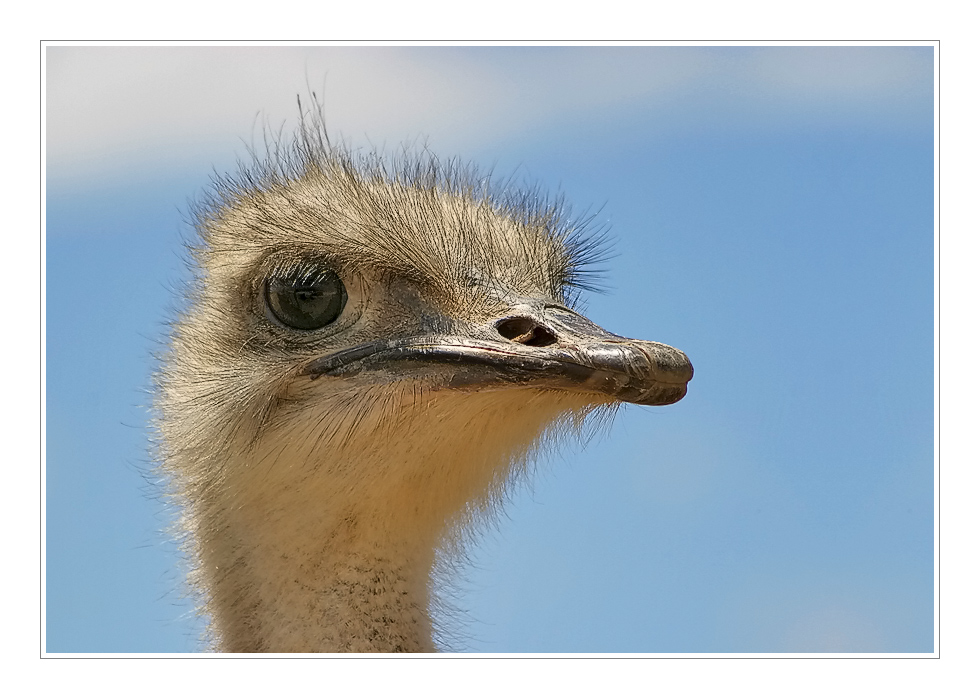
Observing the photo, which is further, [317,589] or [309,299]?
[317,589]

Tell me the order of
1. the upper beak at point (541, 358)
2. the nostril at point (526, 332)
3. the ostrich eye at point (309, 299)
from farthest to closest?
the ostrich eye at point (309, 299) < the nostril at point (526, 332) < the upper beak at point (541, 358)

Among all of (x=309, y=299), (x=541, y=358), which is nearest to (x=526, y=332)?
(x=541, y=358)

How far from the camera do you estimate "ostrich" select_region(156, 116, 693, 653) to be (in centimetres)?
421

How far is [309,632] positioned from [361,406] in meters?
0.64

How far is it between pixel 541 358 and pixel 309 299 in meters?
0.69

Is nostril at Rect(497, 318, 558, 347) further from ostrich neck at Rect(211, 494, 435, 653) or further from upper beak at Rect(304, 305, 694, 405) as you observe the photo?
ostrich neck at Rect(211, 494, 435, 653)

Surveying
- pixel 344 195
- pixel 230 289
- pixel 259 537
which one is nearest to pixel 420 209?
pixel 344 195

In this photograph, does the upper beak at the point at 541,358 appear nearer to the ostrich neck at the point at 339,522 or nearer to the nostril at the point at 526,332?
the nostril at the point at 526,332

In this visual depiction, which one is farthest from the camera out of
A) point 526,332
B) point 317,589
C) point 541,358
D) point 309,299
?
point 317,589

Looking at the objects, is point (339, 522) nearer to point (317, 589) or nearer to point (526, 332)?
point (317, 589)

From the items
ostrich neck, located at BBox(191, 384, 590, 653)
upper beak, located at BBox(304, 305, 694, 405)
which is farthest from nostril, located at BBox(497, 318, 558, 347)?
A: ostrich neck, located at BBox(191, 384, 590, 653)

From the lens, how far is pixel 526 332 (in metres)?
4.12

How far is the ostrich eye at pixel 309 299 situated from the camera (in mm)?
4340

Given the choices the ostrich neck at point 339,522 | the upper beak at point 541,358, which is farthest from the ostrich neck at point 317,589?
the upper beak at point 541,358
